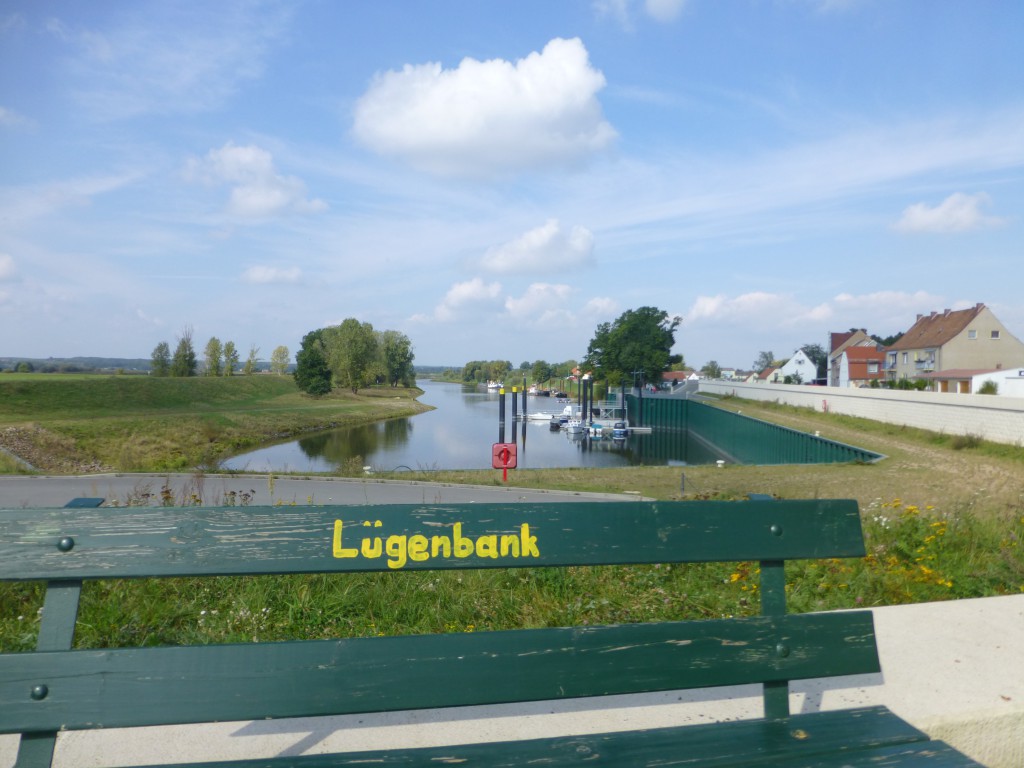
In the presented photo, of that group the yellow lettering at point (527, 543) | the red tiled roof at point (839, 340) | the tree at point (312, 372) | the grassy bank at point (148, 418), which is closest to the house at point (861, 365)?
the red tiled roof at point (839, 340)

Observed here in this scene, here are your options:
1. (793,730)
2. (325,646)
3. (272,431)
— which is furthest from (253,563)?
(272,431)

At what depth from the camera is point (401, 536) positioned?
2139mm

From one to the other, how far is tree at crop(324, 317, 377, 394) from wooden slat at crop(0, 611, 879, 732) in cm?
9057

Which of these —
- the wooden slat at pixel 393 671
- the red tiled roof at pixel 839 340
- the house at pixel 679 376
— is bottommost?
the wooden slat at pixel 393 671

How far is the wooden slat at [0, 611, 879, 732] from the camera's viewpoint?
190 centimetres

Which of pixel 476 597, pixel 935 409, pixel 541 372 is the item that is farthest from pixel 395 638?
pixel 541 372

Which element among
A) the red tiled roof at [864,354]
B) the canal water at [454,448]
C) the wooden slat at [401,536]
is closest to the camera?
the wooden slat at [401,536]

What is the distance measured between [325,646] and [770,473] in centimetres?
2303

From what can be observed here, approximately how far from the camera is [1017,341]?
6869 centimetres

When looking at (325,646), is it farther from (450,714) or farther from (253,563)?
(450,714)

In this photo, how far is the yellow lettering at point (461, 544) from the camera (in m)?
2.17

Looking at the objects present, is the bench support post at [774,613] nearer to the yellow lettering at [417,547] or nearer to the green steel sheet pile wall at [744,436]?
the yellow lettering at [417,547]

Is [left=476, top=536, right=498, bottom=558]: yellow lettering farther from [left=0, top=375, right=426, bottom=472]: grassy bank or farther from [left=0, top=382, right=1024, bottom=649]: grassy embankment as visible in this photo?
[left=0, top=375, right=426, bottom=472]: grassy bank

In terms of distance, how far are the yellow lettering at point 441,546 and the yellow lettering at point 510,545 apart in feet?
0.47
